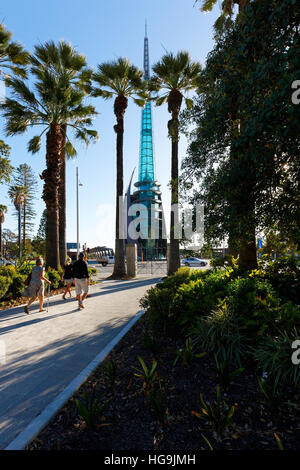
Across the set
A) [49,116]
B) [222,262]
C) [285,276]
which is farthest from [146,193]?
[285,276]

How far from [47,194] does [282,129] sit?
11.6m

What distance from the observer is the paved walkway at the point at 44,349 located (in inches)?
117

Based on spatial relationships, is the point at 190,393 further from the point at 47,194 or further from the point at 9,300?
the point at 47,194

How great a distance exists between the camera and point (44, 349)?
472cm

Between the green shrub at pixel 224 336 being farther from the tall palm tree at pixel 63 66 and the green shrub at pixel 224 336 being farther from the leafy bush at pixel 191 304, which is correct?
the tall palm tree at pixel 63 66

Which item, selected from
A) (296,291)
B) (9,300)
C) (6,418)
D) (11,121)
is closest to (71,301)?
(9,300)

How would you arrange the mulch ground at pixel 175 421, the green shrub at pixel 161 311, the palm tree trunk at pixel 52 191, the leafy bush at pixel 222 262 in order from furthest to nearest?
the palm tree trunk at pixel 52 191, the leafy bush at pixel 222 262, the green shrub at pixel 161 311, the mulch ground at pixel 175 421

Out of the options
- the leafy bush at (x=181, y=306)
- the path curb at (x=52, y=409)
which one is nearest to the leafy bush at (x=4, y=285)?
the path curb at (x=52, y=409)

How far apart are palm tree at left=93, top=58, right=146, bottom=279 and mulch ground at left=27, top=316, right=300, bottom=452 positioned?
13606 mm

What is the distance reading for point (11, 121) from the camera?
12305mm

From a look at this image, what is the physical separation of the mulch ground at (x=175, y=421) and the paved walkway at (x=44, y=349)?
1.44ft

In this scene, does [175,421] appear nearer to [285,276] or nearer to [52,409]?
[52,409]

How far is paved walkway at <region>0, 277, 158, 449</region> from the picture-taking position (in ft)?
9.73

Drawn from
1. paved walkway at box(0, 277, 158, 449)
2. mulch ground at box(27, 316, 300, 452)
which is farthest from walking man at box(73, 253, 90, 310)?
mulch ground at box(27, 316, 300, 452)
